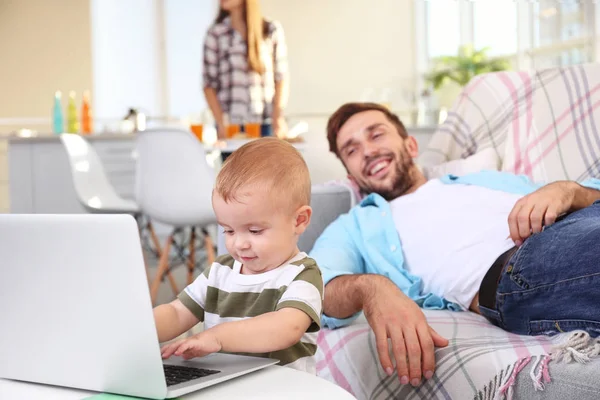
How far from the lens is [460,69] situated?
6.17 meters

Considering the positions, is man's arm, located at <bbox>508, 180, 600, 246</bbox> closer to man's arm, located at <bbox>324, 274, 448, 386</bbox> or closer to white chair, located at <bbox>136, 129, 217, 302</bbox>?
man's arm, located at <bbox>324, 274, 448, 386</bbox>

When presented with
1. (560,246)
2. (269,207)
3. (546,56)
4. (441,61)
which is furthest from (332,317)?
(441,61)

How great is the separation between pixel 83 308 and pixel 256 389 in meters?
0.20

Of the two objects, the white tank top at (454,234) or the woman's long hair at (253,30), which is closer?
the white tank top at (454,234)

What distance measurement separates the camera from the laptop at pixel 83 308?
30.5 inches

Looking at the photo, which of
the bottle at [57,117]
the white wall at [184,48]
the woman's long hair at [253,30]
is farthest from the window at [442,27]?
the bottle at [57,117]

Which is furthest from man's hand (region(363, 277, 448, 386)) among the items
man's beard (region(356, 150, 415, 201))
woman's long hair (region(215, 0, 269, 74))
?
woman's long hair (region(215, 0, 269, 74))

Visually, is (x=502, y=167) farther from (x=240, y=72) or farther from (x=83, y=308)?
(x=240, y=72)

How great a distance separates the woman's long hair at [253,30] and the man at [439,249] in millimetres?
2307

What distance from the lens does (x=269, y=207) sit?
3.33 feet

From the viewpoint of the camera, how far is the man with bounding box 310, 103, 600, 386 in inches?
54.4

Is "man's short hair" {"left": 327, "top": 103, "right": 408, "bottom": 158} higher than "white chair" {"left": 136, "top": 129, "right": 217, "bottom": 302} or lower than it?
higher

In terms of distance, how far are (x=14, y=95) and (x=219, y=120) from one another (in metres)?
3.06

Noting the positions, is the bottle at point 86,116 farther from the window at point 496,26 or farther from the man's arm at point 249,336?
the man's arm at point 249,336
